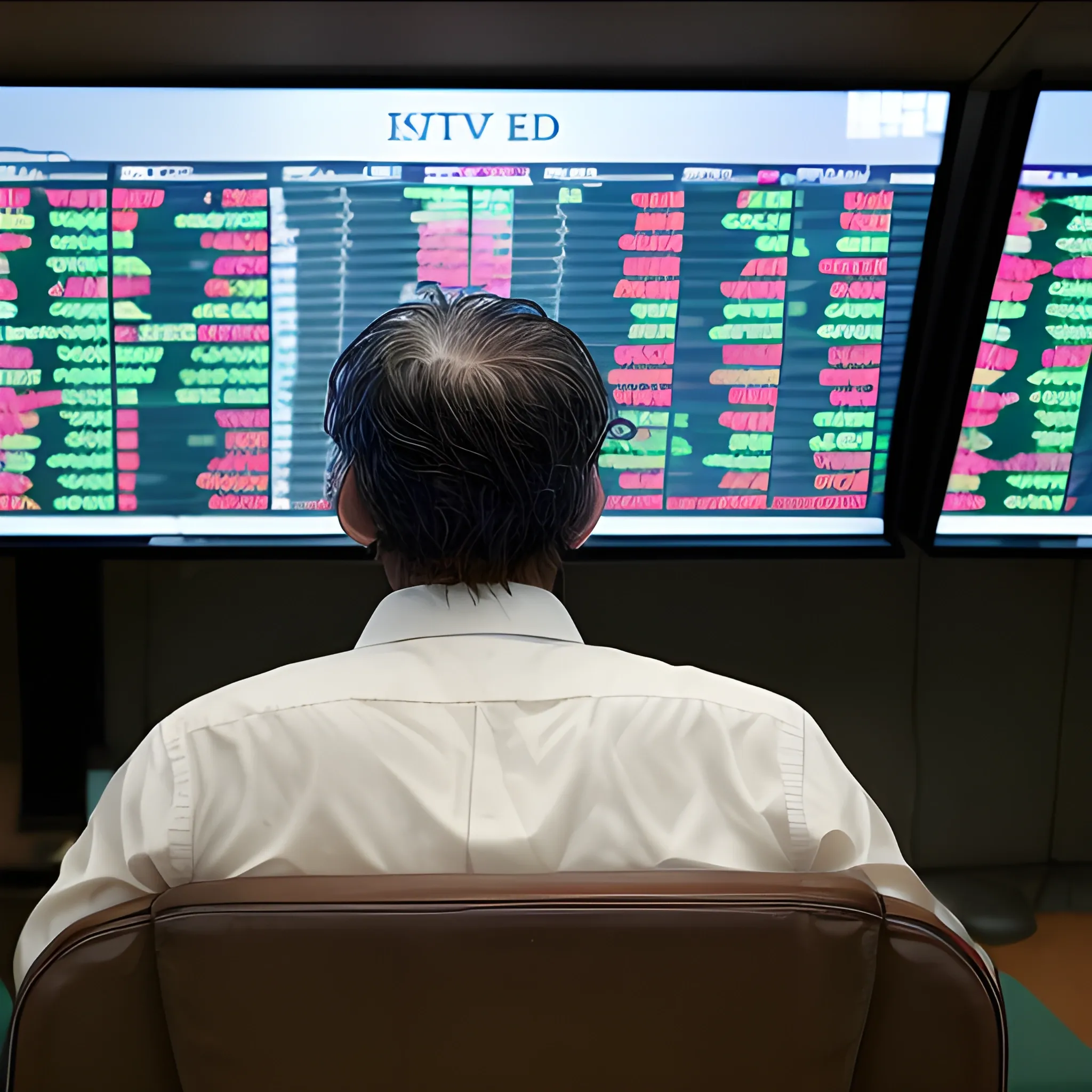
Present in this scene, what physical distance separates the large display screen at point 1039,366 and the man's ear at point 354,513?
2.94ft

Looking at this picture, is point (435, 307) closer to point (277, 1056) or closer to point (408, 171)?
point (408, 171)

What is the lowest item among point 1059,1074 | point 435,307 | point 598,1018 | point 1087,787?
point 1059,1074

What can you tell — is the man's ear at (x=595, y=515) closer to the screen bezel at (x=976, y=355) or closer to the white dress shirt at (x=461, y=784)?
the white dress shirt at (x=461, y=784)

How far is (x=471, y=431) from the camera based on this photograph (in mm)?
905

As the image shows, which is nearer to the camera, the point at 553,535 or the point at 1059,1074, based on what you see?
the point at 553,535

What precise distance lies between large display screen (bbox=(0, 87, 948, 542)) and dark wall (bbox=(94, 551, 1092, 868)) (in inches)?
4.5

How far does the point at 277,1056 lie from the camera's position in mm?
737

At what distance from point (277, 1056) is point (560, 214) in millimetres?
1063

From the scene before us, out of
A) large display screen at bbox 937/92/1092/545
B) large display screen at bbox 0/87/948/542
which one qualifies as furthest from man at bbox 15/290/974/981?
large display screen at bbox 937/92/1092/545

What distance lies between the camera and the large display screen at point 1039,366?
1.42m

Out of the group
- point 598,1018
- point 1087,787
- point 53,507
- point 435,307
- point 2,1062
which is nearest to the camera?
point 598,1018

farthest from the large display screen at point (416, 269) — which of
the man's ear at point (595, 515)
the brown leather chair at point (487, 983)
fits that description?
the brown leather chair at point (487, 983)

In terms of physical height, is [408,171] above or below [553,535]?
above

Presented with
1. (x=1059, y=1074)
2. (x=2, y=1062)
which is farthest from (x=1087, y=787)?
(x=2, y=1062)
